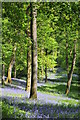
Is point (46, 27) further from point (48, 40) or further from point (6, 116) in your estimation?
point (6, 116)

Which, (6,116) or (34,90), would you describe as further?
(34,90)

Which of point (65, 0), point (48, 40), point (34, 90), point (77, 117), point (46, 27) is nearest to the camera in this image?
point (77, 117)

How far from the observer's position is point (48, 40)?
3466cm

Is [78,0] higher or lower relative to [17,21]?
higher

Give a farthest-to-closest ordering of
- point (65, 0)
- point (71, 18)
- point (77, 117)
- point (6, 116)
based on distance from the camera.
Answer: point (71, 18) < point (65, 0) < point (77, 117) < point (6, 116)

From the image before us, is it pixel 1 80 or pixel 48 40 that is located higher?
pixel 48 40

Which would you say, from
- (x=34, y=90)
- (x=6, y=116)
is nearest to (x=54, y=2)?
(x=34, y=90)

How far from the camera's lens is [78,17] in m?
11.9

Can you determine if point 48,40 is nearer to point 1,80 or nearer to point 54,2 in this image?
point 1,80

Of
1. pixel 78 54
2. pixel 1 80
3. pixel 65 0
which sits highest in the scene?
pixel 65 0

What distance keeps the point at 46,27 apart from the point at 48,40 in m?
5.96

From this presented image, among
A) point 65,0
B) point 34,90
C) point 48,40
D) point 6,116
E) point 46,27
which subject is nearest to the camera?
point 6,116

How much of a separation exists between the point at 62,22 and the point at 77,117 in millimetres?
6314

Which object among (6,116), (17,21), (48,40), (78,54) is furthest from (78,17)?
(78,54)
